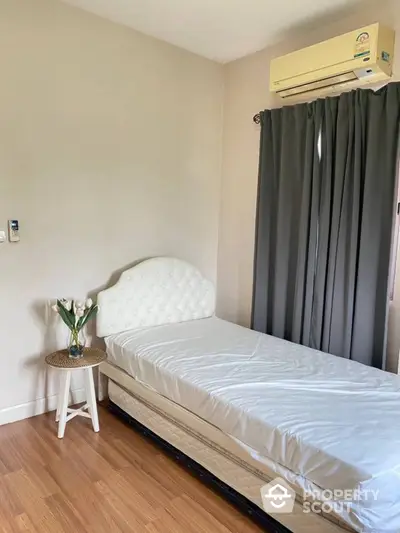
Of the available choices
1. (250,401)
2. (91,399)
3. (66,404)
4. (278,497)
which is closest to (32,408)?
(66,404)

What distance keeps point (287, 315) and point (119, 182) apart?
1.66 meters

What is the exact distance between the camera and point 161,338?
2996 mm

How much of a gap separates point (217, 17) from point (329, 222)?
1.63 meters

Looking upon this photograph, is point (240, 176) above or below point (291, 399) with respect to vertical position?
above

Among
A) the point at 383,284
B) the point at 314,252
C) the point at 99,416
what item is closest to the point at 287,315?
the point at 314,252

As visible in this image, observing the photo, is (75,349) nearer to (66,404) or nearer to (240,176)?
(66,404)

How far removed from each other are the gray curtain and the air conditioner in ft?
0.33

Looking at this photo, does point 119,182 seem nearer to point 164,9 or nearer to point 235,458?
point 164,9

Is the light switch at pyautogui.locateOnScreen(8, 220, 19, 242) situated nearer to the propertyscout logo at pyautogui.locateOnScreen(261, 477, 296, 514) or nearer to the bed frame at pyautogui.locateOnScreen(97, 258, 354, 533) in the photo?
the bed frame at pyautogui.locateOnScreen(97, 258, 354, 533)

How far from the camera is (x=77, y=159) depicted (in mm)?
2994

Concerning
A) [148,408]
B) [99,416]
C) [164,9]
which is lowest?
[99,416]

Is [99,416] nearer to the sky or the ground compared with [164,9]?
nearer to the ground

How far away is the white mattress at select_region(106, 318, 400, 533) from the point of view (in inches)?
61.5

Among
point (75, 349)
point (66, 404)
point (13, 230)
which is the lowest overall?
point (66, 404)
